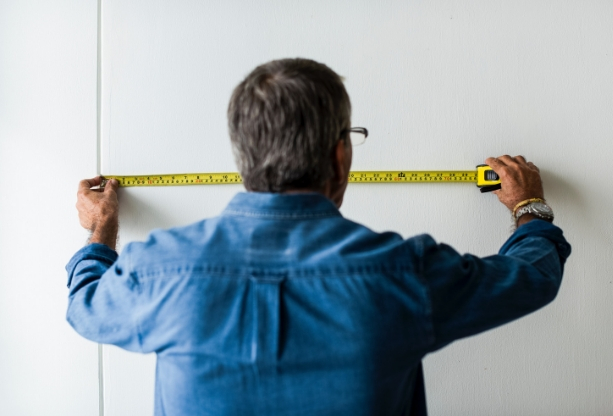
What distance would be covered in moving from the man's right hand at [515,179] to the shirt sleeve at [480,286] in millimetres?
367

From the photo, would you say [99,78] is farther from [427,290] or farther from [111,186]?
[427,290]

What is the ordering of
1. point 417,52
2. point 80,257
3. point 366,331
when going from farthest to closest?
point 417,52 < point 80,257 < point 366,331

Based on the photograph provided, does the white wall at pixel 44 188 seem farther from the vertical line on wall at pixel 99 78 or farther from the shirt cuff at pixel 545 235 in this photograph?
the shirt cuff at pixel 545 235

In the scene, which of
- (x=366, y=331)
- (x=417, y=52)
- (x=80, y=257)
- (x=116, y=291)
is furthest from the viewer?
(x=417, y=52)

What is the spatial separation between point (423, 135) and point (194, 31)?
0.85 meters

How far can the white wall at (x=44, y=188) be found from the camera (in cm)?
159

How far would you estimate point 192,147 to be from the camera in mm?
1568

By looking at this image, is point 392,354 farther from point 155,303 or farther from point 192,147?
point 192,147

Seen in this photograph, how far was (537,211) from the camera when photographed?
4.32ft

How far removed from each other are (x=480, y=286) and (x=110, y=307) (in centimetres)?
74

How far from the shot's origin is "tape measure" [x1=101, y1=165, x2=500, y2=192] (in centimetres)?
149

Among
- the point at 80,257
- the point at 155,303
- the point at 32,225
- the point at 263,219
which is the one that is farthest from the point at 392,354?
the point at 32,225

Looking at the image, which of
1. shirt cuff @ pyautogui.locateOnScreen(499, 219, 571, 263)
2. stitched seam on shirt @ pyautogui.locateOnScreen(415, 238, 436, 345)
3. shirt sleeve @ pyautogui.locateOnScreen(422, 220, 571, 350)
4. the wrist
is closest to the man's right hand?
shirt cuff @ pyautogui.locateOnScreen(499, 219, 571, 263)

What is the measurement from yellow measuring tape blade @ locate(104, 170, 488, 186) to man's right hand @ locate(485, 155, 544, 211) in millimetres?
76
